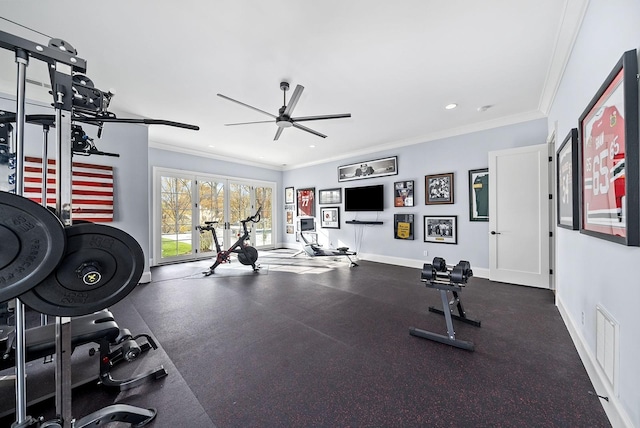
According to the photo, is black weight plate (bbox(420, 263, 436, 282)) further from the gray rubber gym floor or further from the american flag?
the american flag

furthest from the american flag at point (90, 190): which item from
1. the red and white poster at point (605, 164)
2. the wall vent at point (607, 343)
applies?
the wall vent at point (607, 343)

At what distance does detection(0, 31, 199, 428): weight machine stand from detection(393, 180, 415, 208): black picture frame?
17.3 feet

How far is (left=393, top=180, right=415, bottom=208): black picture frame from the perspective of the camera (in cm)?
562

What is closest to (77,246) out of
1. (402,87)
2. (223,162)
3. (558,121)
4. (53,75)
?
(53,75)

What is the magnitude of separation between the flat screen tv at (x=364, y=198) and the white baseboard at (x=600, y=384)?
4030mm

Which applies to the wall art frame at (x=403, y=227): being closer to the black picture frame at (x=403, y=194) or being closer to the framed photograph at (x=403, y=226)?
the framed photograph at (x=403, y=226)

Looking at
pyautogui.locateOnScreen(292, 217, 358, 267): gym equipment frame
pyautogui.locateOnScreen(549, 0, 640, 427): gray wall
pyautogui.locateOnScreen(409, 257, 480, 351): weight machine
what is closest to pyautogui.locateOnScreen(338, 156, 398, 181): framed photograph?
pyautogui.locateOnScreen(292, 217, 358, 267): gym equipment frame

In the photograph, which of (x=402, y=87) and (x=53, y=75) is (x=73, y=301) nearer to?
(x=53, y=75)

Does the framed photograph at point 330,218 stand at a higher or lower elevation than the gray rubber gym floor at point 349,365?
higher

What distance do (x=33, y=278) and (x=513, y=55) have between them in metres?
4.11

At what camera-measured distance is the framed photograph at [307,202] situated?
25.4ft

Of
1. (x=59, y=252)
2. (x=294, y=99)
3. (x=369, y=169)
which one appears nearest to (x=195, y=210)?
(x=369, y=169)

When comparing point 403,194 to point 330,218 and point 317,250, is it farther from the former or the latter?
point 317,250

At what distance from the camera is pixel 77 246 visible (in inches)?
44.2
